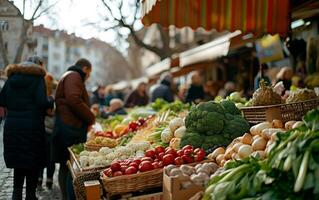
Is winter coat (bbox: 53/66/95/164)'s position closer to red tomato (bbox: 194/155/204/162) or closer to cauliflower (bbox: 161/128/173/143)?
cauliflower (bbox: 161/128/173/143)

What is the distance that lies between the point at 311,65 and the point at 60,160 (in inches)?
207

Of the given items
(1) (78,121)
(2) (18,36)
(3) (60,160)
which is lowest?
(3) (60,160)

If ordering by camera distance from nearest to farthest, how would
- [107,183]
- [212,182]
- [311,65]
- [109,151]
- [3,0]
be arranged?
[212,182], [107,183], [109,151], [3,0], [311,65]

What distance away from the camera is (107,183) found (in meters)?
3.67

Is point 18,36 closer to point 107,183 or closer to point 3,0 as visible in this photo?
point 3,0

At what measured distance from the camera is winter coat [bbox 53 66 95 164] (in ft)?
18.9

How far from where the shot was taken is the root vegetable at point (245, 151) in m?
3.74

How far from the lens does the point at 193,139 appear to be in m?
4.50

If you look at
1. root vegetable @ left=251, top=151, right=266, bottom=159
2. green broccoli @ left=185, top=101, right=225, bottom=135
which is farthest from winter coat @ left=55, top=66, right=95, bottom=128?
root vegetable @ left=251, top=151, right=266, bottom=159

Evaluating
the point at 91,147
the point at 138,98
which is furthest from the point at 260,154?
the point at 138,98

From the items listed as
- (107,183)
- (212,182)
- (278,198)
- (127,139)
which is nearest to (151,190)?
(107,183)

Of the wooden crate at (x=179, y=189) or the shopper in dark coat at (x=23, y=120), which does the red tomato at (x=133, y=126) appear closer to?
the shopper in dark coat at (x=23, y=120)

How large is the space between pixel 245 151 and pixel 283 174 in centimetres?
100

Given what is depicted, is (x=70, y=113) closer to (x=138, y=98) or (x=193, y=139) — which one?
(x=193, y=139)
